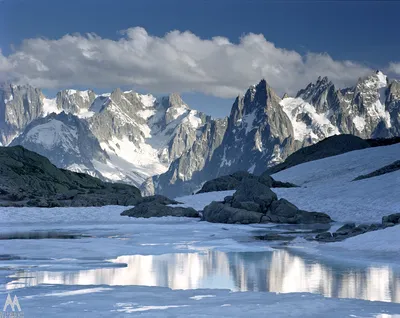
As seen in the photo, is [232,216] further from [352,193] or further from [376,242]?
[376,242]

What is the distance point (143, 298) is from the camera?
20.8m

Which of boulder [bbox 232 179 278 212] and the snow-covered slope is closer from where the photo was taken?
the snow-covered slope

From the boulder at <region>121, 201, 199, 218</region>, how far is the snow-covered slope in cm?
1208

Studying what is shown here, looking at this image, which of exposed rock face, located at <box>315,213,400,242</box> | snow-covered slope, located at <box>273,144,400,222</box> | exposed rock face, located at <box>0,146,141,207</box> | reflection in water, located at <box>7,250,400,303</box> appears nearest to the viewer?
reflection in water, located at <box>7,250,400,303</box>

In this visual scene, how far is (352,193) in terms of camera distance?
69000 mm

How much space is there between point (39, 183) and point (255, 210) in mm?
89230

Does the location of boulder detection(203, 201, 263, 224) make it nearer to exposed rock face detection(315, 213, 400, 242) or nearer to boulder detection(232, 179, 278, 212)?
boulder detection(232, 179, 278, 212)

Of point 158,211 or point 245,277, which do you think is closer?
point 245,277

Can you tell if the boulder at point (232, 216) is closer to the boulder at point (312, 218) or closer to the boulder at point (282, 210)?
the boulder at point (282, 210)

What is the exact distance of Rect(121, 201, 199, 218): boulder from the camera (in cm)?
6550

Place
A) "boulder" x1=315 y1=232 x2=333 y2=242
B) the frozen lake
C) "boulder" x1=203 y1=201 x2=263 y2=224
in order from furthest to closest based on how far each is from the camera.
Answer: "boulder" x1=203 y1=201 x2=263 y2=224, "boulder" x1=315 y1=232 x2=333 y2=242, the frozen lake

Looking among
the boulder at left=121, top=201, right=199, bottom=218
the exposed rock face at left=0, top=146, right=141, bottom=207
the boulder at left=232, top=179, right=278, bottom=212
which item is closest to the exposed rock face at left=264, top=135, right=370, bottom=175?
the exposed rock face at left=0, top=146, right=141, bottom=207

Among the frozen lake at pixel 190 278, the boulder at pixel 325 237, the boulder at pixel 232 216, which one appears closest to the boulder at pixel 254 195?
the boulder at pixel 232 216

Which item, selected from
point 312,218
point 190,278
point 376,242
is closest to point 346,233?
point 376,242
